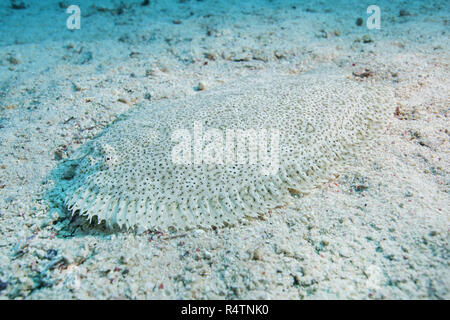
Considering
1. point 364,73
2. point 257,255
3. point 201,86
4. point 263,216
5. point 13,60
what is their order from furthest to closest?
1. point 13,60
2. point 201,86
3. point 364,73
4. point 263,216
5. point 257,255

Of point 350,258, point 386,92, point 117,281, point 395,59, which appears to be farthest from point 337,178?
point 395,59

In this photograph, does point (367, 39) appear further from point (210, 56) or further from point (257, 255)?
point (257, 255)

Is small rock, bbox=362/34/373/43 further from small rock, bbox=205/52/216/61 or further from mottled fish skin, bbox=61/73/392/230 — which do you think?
small rock, bbox=205/52/216/61

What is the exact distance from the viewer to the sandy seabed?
251 cm

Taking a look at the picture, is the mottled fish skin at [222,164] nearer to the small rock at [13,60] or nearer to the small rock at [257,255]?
the small rock at [257,255]

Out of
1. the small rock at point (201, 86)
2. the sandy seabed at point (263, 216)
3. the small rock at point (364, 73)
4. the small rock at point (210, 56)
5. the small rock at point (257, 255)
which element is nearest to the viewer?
the sandy seabed at point (263, 216)

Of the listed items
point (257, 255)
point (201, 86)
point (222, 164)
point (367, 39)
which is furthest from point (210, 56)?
point (257, 255)

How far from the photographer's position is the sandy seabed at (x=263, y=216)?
251cm

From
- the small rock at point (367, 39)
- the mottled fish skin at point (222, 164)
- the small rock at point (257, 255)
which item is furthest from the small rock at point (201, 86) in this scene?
the small rock at point (367, 39)

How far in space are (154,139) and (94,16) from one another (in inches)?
312

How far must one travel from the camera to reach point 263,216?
10.0ft

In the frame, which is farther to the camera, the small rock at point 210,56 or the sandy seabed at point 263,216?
the small rock at point 210,56

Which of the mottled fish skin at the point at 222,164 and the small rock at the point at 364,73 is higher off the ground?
the small rock at the point at 364,73

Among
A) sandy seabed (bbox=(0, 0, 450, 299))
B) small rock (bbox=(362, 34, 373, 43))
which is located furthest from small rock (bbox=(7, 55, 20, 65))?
small rock (bbox=(362, 34, 373, 43))
